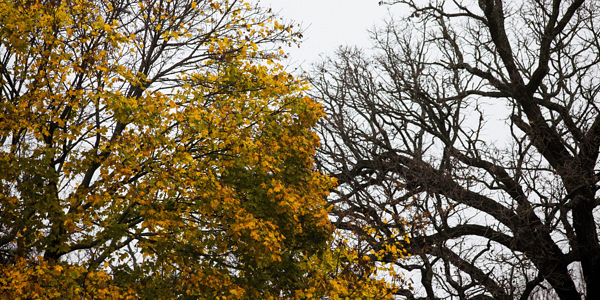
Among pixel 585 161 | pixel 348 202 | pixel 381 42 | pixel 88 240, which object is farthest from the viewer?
pixel 381 42

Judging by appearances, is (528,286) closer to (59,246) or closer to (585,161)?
(585,161)

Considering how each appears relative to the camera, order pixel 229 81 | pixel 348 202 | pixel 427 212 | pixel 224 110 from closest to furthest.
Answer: pixel 224 110, pixel 229 81, pixel 427 212, pixel 348 202

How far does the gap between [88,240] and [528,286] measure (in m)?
10.3

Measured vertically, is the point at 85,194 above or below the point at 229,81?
below

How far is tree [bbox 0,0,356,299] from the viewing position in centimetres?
812

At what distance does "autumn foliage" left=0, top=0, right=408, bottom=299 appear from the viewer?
8141 millimetres

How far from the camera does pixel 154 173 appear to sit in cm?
870

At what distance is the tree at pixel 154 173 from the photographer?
8.12 metres

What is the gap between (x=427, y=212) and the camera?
1258 cm

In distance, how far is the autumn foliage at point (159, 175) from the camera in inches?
320

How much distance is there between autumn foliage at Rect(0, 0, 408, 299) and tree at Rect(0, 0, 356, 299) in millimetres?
35

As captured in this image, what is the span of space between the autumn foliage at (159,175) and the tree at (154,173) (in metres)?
0.04

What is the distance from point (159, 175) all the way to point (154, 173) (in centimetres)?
63

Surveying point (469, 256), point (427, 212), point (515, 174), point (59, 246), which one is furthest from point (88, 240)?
point (515, 174)
